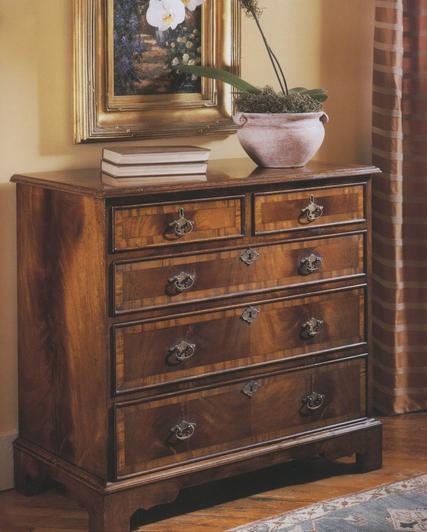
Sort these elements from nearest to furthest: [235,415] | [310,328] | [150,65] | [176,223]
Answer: [176,223], [235,415], [310,328], [150,65]

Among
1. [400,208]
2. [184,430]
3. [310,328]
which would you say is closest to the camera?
[184,430]

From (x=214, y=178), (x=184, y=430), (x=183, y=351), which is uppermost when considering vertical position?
(x=214, y=178)

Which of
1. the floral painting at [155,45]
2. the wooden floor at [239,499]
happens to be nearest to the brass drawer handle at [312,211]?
the floral painting at [155,45]

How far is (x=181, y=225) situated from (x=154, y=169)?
0.60 feet

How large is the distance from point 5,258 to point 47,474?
0.65 m

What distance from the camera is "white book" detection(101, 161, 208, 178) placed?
3084 millimetres

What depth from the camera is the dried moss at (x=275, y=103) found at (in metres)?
3.39

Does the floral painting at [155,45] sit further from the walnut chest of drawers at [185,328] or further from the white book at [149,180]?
the white book at [149,180]

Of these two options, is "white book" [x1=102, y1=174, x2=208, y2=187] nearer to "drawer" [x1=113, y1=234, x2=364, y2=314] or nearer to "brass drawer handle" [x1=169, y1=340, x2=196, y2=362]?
"drawer" [x1=113, y1=234, x2=364, y2=314]

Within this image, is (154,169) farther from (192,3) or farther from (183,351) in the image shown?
(192,3)

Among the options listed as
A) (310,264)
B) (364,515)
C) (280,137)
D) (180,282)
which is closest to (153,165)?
Result: (180,282)

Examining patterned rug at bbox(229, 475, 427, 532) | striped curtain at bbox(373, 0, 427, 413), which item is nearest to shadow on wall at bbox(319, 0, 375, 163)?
striped curtain at bbox(373, 0, 427, 413)

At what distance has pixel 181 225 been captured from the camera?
305 centimetres

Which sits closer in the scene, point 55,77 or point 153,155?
point 153,155
